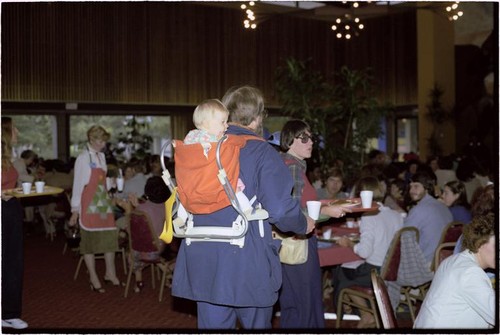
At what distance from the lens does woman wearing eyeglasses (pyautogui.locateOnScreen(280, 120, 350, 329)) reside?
12.6 ft

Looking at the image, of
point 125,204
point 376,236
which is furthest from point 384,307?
point 125,204

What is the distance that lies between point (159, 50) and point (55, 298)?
1142 centimetres

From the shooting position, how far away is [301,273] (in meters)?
3.93

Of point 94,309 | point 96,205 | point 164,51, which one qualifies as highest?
point 164,51

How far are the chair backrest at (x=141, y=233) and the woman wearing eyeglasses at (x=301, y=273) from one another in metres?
2.23

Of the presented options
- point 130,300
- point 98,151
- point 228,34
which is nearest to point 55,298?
point 130,300

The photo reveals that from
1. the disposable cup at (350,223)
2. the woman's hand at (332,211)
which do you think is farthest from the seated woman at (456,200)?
the woman's hand at (332,211)

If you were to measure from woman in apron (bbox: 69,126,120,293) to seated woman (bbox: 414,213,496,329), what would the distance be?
407 centimetres

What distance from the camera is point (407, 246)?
4.44 meters

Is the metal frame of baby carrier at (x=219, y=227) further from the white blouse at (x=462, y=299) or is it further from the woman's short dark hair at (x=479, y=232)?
the woman's short dark hair at (x=479, y=232)

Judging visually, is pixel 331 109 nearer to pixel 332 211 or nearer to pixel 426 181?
pixel 426 181

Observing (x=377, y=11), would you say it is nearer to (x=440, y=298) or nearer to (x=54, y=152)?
(x=54, y=152)

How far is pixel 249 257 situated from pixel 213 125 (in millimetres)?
551

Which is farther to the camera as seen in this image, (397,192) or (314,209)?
(397,192)
